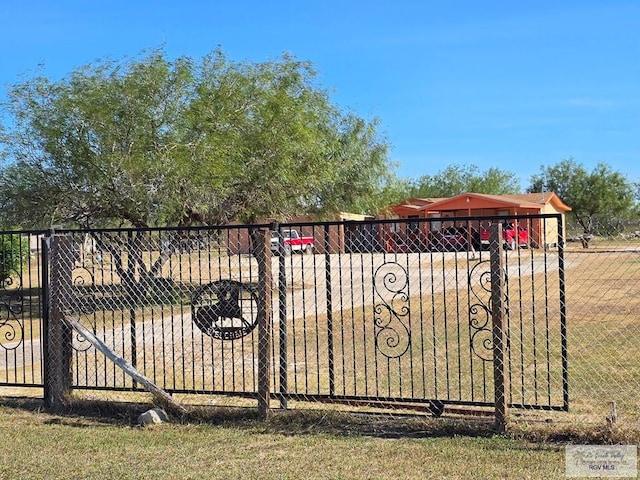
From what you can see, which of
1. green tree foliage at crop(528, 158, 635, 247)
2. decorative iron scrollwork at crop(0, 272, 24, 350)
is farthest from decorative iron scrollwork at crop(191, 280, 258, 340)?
green tree foliage at crop(528, 158, 635, 247)

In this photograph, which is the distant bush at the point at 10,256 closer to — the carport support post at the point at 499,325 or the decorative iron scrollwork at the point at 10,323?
the decorative iron scrollwork at the point at 10,323

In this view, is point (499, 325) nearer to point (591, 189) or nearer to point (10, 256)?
point (10, 256)

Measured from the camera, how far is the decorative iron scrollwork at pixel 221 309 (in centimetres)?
668

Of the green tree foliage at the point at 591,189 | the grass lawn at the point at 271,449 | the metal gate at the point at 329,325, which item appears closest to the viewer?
the grass lawn at the point at 271,449

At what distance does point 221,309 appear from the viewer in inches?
267

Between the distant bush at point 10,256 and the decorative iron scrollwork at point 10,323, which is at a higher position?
the distant bush at point 10,256

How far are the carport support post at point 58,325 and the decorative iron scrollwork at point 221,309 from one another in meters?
1.25

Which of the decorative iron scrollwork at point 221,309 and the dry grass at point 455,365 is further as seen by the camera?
the decorative iron scrollwork at point 221,309
